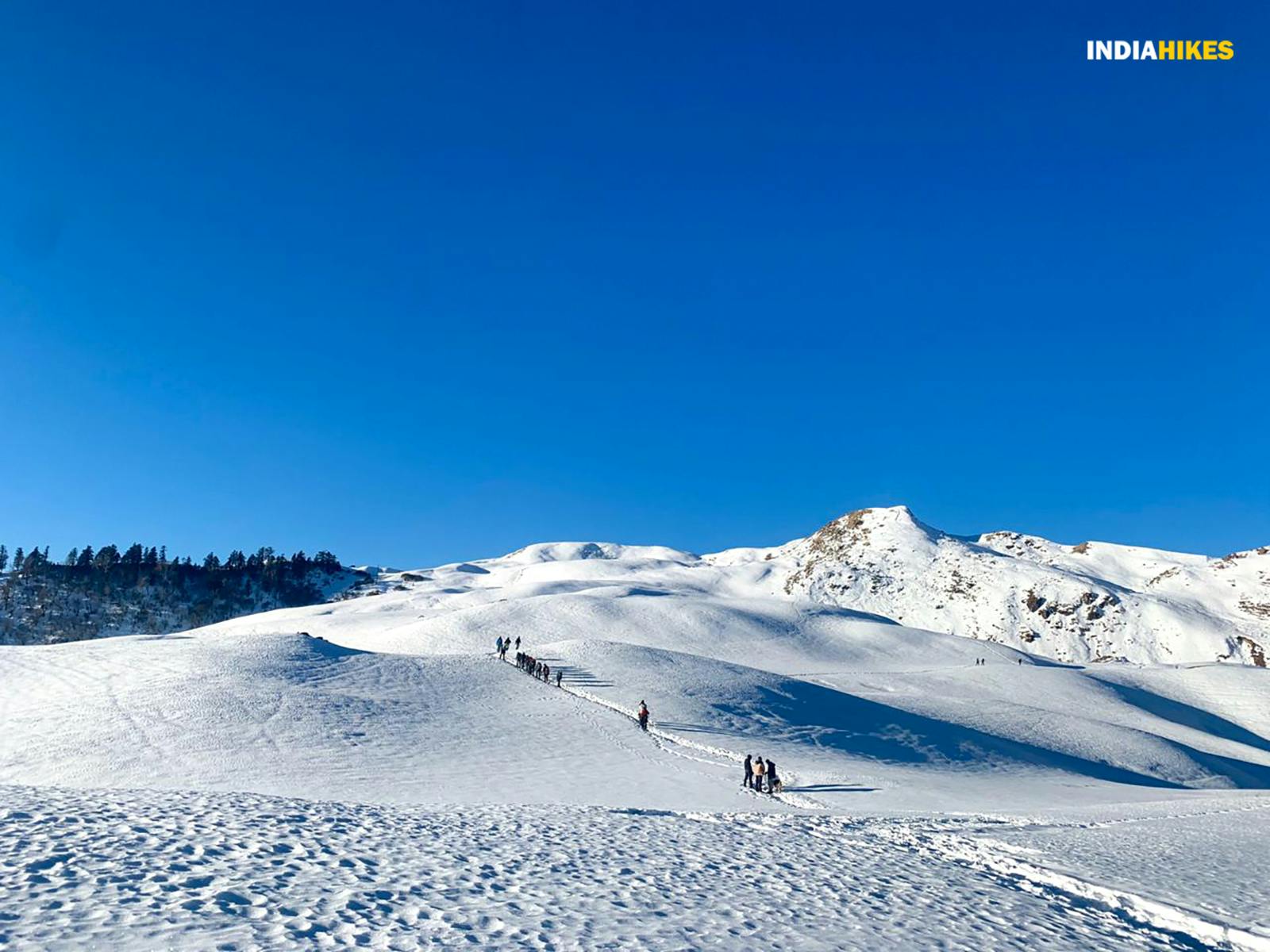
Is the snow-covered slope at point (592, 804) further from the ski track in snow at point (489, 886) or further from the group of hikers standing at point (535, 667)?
the group of hikers standing at point (535, 667)

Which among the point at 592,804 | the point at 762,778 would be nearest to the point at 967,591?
the point at 762,778

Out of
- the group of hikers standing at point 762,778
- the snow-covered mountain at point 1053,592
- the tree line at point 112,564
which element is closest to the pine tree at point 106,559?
the tree line at point 112,564

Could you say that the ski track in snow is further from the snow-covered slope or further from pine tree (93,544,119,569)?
pine tree (93,544,119,569)

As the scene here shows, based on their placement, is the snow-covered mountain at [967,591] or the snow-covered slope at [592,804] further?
the snow-covered mountain at [967,591]

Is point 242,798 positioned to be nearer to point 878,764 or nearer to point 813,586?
point 878,764

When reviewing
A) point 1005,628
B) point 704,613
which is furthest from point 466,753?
point 1005,628

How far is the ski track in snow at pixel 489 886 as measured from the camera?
9.83m

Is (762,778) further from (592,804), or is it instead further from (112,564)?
(112,564)

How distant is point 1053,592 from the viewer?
14450cm

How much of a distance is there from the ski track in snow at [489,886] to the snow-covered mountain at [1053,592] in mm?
129041

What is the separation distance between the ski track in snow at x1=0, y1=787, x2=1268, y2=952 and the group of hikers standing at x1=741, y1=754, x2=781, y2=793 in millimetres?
8831

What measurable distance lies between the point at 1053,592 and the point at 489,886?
152847mm

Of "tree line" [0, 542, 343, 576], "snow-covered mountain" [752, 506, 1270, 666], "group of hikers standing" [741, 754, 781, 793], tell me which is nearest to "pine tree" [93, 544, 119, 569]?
"tree line" [0, 542, 343, 576]

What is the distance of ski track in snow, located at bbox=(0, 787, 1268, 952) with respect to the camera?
9.83 m
